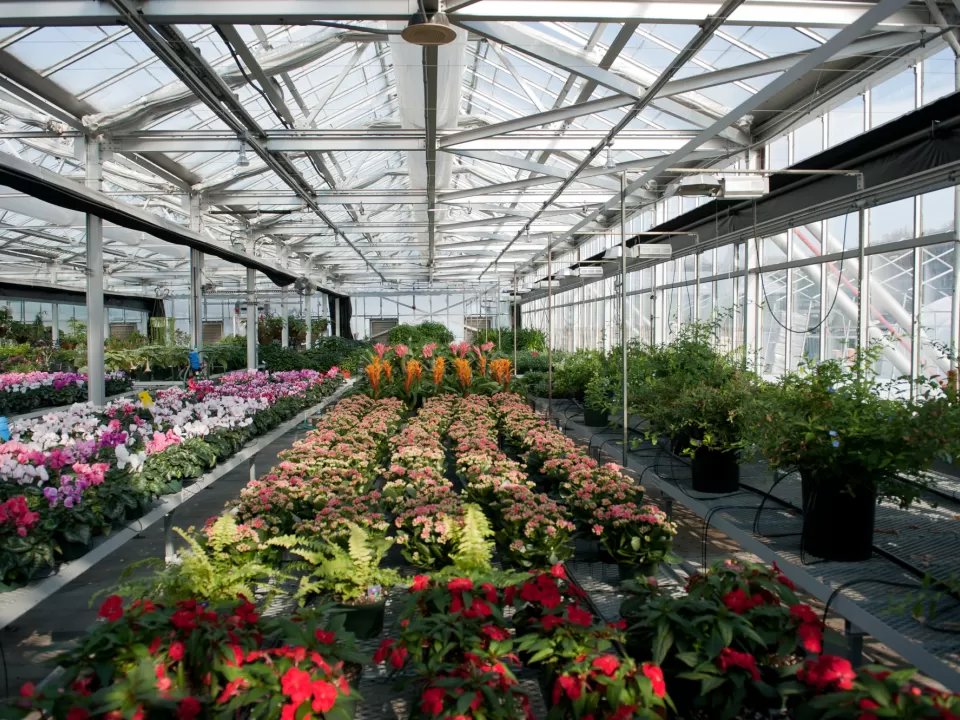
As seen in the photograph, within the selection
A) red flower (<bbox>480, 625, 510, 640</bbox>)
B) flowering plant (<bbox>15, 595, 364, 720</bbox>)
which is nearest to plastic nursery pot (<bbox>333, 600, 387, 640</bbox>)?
flowering plant (<bbox>15, 595, 364, 720</bbox>)

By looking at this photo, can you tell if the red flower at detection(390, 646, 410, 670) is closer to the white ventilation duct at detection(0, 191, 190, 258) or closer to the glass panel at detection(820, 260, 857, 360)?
A: the glass panel at detection(820, 260, 857, 360)

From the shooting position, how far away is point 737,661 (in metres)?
2.03

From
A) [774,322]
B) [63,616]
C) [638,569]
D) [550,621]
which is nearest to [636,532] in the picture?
[638,569]

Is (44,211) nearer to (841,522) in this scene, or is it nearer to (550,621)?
(550,621)

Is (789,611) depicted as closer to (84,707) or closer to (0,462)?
(84,707)

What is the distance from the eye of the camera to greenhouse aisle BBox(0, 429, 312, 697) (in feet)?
10.8

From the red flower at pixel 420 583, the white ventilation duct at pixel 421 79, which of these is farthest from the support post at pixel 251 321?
the red flower at pixel 420 583

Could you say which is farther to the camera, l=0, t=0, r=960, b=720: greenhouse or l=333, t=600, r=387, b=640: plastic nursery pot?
l=333, t=600, r=387, b=640: plastic nursery pot

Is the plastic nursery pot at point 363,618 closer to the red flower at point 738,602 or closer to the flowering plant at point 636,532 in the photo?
the flowering plant at point 636,532

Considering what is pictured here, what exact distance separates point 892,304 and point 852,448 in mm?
3740

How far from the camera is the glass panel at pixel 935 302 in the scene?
213 inches

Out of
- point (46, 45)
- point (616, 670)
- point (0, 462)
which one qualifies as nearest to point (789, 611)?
point (616, 670)

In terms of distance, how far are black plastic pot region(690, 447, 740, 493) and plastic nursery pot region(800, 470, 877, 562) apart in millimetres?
1263

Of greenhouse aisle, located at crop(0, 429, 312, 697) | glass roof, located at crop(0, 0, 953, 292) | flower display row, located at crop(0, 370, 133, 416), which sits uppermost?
glass roof, located at crop(0, 0, 953, 292)
